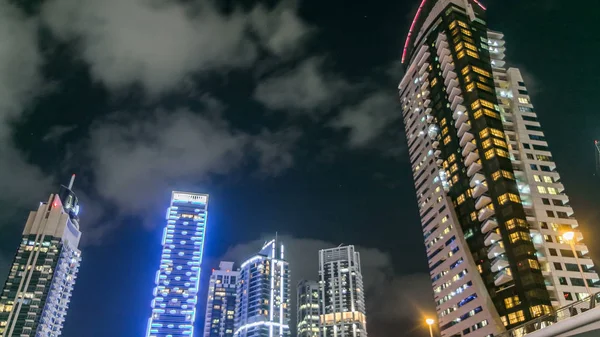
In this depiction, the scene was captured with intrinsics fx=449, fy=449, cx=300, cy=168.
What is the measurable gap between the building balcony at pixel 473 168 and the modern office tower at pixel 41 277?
156 m

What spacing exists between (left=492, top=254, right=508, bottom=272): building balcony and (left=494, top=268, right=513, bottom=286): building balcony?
0.97 meters

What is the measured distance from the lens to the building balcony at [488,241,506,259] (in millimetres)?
89688

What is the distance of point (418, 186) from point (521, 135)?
28.4 m

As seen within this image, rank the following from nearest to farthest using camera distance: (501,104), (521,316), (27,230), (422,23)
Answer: (521,316), (501,104), (422,23), (27,230)

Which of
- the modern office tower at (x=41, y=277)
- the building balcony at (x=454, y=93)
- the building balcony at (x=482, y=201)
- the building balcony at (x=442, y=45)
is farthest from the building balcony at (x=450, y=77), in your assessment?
the modern office tower at (x=41, y=277)

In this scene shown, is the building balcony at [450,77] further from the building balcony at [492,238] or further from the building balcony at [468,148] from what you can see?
the building balcony at [492,238]

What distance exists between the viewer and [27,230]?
18075 cm

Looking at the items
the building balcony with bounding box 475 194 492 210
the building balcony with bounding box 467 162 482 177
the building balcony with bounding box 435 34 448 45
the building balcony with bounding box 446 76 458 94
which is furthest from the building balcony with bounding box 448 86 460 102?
the building balcony with bounding box 475 194 492 210

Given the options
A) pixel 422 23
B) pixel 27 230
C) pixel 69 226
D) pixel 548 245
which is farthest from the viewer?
pixel 69 226

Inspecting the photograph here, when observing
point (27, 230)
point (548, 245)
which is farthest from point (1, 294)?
point (548, 245)

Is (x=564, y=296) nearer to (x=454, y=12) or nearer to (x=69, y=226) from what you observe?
(x=454, y=12)

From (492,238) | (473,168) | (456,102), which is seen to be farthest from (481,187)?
(456,102)

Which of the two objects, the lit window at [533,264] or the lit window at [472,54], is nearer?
the lit window at [533,264]

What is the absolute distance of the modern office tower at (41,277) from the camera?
6329 inches
